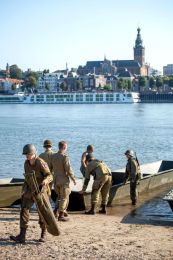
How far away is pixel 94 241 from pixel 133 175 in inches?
241

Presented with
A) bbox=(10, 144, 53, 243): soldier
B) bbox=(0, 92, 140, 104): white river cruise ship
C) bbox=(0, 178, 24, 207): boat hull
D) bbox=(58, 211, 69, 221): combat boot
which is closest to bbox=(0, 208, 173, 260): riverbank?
bbox=(58, 211, 69, 221): combat boot

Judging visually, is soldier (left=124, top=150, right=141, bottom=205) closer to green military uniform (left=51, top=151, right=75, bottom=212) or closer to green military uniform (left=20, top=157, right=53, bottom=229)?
green military uniform (left=51, top=151, right=75, bottom=212)

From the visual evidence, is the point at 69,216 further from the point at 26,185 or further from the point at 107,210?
the point at 26,185

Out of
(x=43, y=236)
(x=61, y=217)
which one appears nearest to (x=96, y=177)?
(x=61, y=217)

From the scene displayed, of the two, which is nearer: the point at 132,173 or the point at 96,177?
the point at 96,177

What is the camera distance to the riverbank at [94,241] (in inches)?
404

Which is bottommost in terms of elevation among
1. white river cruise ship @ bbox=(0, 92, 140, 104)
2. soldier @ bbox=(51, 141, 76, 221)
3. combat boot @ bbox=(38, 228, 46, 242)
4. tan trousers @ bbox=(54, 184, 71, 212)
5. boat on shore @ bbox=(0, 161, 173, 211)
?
white river cruise ship @ bbox=(0, 92, 140, 104)

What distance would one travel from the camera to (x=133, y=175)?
56.4 feet

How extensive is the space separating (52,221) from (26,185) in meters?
0.91

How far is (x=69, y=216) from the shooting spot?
47.4 ft

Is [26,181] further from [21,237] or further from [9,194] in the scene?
[9,194]

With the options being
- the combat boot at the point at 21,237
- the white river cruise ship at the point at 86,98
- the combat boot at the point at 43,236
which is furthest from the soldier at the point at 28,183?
the white river cruise ship at the point at 86,98

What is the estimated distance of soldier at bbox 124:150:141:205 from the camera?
1664 centimetres

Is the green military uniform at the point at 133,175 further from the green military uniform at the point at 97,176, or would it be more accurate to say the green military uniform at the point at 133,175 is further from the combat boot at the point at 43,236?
the combat boot at the point at 43,236
